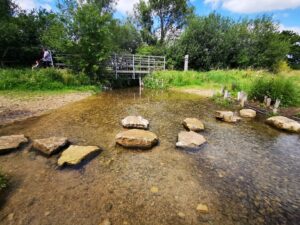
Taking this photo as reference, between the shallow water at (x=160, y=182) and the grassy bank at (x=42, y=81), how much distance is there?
5262 mm

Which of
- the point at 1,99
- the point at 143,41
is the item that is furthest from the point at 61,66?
the point at 143,41

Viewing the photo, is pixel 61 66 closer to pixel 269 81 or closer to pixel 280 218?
pixel 269 81

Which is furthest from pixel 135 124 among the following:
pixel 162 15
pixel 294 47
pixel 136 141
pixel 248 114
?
pixel 294 47

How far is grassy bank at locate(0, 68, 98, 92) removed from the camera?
31.6 ft

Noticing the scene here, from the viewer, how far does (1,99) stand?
7859mm

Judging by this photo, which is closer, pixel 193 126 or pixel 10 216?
pixel 10 216

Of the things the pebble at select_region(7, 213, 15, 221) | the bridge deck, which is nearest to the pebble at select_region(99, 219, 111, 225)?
the pebble at select_region(7, 213, 15, 221)

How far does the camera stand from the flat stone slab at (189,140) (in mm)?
4640

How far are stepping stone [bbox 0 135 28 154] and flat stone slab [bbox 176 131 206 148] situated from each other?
370cm

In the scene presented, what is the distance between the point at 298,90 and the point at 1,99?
1344cm

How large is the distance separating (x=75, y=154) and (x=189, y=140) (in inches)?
106

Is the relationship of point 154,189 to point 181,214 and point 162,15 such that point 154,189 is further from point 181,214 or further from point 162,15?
point 162,15

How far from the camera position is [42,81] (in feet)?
34.0

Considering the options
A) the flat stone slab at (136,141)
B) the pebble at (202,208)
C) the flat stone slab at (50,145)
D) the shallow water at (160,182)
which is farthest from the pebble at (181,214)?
the flat stone slab at (50,145)
